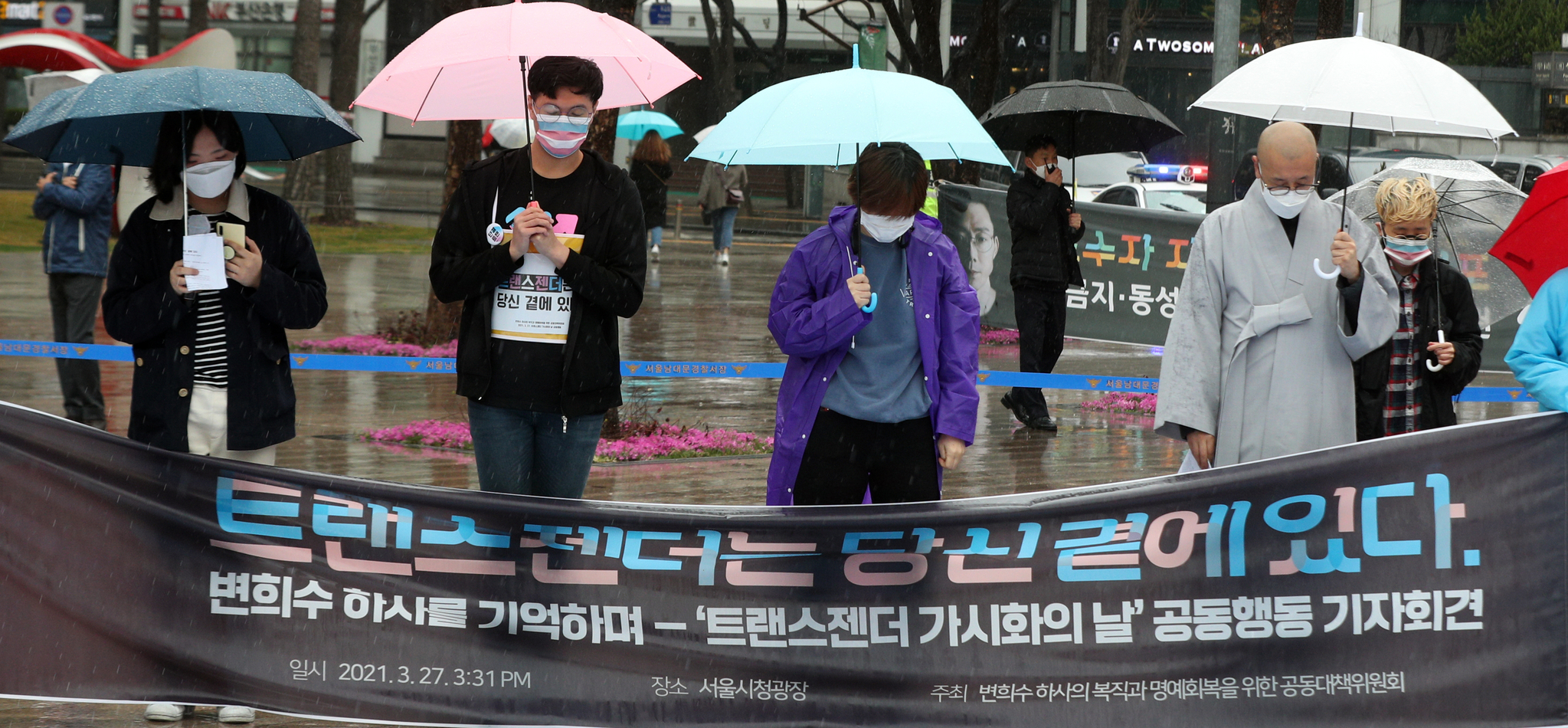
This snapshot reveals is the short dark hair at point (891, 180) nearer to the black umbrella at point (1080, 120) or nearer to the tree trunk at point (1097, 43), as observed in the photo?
the black umbrella at point (1080, 120)

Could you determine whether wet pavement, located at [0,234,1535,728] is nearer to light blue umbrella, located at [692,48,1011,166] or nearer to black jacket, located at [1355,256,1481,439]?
light blue umbrella, located at [692,48,1011,166]

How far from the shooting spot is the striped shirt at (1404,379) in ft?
17.1

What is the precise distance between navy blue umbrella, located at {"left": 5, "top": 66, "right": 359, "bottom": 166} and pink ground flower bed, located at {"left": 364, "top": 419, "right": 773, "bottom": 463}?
151 inches

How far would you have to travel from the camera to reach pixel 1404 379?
5.25 meters

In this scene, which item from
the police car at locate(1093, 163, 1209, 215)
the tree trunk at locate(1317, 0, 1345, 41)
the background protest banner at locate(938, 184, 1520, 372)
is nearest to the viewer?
the tree trunk at locate(1317, 0, 1345, 41)

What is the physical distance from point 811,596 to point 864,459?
449 mm

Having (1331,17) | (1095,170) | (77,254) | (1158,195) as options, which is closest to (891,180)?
(77,254)

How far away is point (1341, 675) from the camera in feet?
14.1

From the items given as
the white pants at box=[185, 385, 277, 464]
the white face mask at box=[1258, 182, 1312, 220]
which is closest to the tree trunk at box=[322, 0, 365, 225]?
the white pants at box=[185, 385, 277, 464]

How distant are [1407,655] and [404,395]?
305 inches

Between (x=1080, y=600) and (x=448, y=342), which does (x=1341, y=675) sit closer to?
(x=1080, y=600)

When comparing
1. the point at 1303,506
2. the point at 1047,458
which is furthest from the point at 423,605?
the point at 1047,458

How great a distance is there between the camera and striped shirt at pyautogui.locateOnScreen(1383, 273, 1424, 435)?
5207mm

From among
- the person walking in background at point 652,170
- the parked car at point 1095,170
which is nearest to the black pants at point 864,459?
the person walking in background at point 652,170
